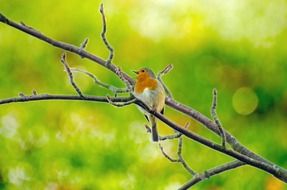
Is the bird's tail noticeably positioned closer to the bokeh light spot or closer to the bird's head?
the bird's head

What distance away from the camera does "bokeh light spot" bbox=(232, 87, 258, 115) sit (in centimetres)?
404

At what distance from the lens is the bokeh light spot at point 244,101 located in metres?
4.04

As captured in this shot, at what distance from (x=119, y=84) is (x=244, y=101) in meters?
0.63

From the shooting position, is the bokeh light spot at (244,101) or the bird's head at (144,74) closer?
the bird's head at (144,74)

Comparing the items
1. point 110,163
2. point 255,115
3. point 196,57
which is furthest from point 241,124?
point 110,163

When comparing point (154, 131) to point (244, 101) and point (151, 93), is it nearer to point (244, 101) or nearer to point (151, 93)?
point (151, 93)

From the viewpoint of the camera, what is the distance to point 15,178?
4.05 meters

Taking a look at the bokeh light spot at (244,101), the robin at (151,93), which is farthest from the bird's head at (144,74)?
the bokeh light spot at (244,101)

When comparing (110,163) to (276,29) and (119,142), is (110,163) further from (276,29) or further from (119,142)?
(276,29)

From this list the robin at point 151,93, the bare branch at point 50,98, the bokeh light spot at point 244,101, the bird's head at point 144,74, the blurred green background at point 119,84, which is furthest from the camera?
the bokeh light spot at point 244,101

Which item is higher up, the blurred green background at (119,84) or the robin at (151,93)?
the blurred green background at (119,84)

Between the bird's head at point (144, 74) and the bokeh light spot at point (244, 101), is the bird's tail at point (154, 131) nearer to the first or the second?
the bird's head at point (144, 74)

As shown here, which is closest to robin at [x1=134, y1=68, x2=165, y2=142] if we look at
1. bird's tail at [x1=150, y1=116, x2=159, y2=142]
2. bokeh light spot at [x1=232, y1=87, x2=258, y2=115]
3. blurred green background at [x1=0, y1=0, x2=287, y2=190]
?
bird's tail at [x1=150, y1=116, x2=159, y2=142]

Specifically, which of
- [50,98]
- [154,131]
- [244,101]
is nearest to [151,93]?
[154,131]
